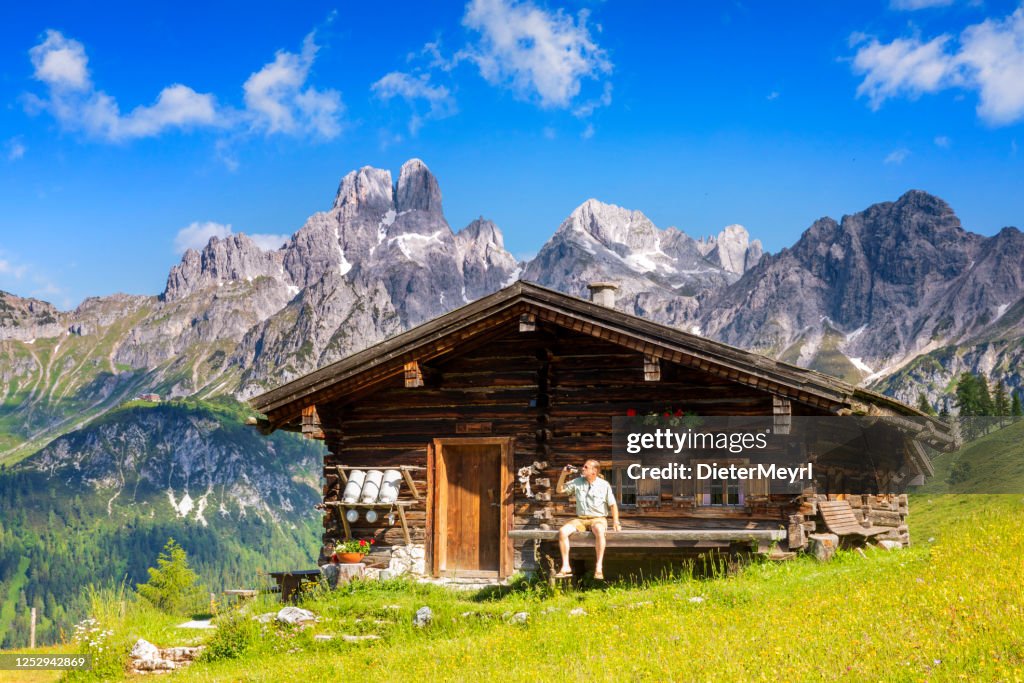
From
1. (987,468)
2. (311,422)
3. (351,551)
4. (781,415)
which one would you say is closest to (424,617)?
(351,551)

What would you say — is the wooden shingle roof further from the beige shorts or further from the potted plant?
the beige shorts

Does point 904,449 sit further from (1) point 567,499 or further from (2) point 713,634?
(2) point 713,634

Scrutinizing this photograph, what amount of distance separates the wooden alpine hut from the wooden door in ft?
0.09

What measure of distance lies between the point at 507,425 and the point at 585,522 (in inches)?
145

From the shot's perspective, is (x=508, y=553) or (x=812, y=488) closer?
(x=812, y=488)

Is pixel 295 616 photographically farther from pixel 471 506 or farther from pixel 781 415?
pixel 781 415

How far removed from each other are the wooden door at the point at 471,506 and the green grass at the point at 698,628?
2.09 m

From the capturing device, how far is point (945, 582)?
1151 centimetres

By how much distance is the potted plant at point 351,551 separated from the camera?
17547 mm

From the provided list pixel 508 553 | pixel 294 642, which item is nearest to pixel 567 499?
pixel 508 553

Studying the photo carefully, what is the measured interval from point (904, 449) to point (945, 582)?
11.9m

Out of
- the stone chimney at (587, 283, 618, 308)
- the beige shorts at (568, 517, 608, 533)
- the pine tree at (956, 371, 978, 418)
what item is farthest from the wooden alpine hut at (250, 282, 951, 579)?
the pine tree at (956, 371, 978, 418)

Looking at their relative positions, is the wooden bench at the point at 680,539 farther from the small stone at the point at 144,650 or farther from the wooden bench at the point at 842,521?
the small stone at the point at 144,650

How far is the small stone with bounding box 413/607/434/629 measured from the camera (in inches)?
543
